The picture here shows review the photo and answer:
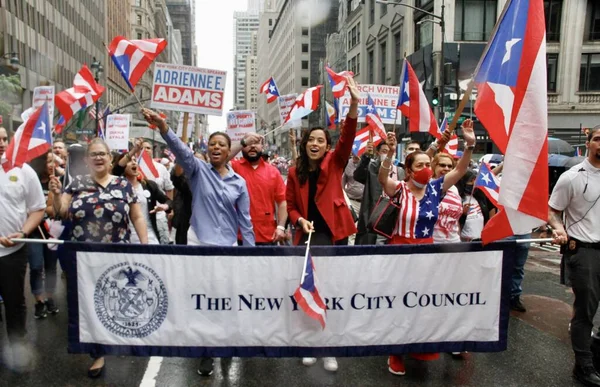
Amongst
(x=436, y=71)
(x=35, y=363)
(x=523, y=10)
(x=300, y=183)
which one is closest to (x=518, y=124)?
(x=523, y=10)

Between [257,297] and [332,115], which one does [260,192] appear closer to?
[257,297]

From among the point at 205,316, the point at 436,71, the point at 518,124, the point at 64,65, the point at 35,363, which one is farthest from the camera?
the point at 64,65

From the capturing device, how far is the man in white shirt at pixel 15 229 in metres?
4.07

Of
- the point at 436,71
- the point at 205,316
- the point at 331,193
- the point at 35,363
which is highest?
the point at 436,71

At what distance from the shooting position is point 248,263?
3779 mm

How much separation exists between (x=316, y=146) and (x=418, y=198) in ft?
3.21

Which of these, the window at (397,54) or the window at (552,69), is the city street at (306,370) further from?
the window at (397,54)

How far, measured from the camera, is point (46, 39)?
141ft

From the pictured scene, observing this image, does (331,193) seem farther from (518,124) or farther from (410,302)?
(518,124)

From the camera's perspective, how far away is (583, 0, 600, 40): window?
2788 cm

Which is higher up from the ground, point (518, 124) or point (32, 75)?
point (32, 75)

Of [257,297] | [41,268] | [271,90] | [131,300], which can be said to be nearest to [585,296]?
[257,297]

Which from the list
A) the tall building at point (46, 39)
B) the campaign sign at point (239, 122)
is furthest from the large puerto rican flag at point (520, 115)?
the tall building at point (46, 39)

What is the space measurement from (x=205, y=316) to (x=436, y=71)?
27967 millimetres
